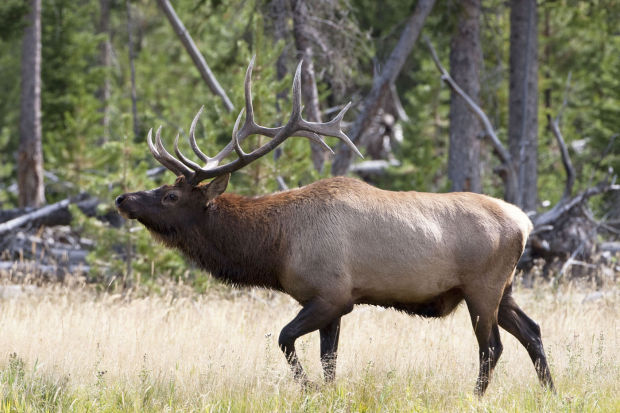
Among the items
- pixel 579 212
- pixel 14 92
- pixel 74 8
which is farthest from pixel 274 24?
pixel 14 92

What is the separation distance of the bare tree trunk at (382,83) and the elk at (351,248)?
17.3ft

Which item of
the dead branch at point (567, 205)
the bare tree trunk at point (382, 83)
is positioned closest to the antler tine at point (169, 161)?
the bare tree trunk at point (382, 83)

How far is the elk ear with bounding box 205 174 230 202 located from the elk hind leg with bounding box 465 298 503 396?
2.19 metres

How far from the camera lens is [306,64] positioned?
11.5 metres

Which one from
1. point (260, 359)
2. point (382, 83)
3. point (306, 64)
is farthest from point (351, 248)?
point (382, 83)

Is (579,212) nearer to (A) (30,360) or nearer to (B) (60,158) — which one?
(A) (30,360)

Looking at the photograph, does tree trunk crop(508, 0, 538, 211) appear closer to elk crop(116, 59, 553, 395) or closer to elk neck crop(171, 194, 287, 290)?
elk crop(116, 59, 553, 395)

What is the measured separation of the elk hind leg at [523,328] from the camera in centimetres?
619

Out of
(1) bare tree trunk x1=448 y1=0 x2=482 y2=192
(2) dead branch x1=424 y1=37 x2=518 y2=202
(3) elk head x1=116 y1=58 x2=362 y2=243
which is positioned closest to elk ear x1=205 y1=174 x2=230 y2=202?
(3) elk head x1=116 y1=58 x2=362 y2=243

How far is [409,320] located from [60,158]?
1161cm

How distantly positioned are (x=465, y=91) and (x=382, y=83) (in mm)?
1676

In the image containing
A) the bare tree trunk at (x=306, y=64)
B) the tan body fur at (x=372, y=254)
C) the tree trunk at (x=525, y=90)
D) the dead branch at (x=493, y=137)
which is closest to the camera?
the tan body fur at (x=372, y=254)

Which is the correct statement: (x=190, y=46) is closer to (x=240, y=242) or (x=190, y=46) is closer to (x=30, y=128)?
(x=240, y=242)

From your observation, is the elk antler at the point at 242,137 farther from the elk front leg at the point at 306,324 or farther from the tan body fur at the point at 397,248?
the elk front leg at the point at 306,324
